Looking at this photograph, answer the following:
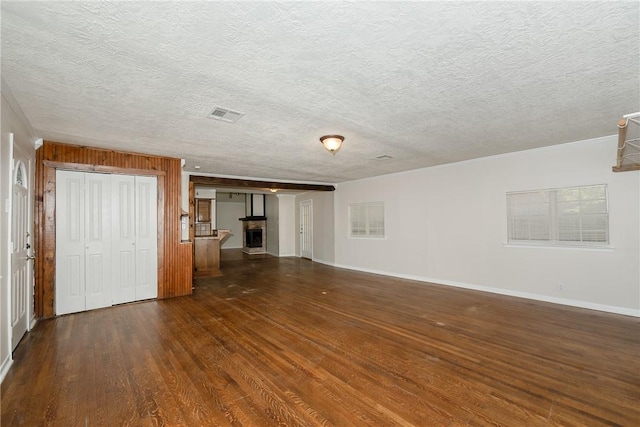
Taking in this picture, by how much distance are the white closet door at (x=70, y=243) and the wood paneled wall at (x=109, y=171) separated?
0.07 m

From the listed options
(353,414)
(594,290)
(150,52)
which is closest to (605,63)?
(353,414)

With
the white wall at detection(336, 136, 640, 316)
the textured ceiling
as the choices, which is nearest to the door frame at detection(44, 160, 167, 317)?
the textured ceiling

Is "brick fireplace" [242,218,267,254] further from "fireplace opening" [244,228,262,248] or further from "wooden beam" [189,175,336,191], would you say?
"wooden beam" [189,175,336,191]

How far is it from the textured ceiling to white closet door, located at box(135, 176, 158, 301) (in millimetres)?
1166

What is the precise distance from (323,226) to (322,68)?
741cm

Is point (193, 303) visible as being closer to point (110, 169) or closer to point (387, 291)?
point (110, 169)

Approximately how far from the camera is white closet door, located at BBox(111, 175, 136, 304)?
470cm

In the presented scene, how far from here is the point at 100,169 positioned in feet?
14.9

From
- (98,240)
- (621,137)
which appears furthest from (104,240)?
(621,137)

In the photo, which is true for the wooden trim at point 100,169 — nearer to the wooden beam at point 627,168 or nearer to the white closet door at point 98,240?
the white closet door at point 98,240

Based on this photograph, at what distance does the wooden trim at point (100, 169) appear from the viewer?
4228 mm

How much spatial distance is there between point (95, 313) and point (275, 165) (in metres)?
3.84

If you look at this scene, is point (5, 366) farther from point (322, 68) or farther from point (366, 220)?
point (366, 220)

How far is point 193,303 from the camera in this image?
4.82m
